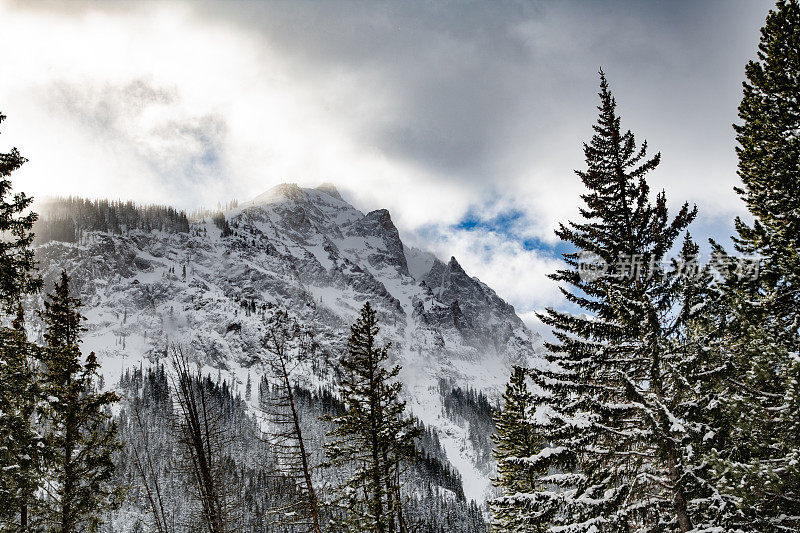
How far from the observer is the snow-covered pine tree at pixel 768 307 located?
8.37 m

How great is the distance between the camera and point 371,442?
1656cm

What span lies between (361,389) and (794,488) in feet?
41.0

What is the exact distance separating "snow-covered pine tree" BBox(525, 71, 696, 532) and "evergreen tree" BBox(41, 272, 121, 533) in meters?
13.7

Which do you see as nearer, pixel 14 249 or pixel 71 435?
pixel 14 249

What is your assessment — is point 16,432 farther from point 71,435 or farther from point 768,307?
point 768,307

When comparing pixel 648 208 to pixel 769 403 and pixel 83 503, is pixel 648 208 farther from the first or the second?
pixel 83 503

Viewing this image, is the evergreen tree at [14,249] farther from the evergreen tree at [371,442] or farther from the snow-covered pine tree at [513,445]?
the snow-covered pine tree at [513,445]

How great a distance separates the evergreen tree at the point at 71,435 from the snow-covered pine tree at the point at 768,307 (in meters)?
17.0

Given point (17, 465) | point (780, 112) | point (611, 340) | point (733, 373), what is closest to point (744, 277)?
point (733, 373)

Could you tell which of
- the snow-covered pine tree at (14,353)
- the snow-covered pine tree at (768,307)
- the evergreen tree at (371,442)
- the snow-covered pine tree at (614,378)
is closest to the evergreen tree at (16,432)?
the snow-covered pine tree at (14,353)

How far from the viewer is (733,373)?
9500 mm

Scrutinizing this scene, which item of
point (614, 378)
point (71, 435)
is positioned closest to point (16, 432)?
point (71, 435)

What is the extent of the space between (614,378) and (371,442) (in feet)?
31.6

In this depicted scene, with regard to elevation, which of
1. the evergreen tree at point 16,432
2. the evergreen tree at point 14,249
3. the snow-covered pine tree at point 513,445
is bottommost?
the snow-covered pine tree at point 513,445
